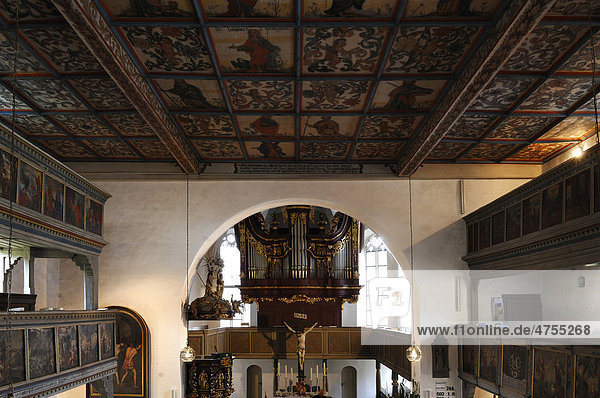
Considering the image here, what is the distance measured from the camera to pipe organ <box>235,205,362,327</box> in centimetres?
2177

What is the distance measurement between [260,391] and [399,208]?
12177 mm

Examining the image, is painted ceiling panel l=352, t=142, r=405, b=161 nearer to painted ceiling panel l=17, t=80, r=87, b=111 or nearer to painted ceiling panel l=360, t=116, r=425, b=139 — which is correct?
painted ceiling panel l=360, t=116, r=425, b=139

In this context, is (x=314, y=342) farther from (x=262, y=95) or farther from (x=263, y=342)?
(x=262, y=95)

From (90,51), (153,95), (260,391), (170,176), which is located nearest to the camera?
(90,51)

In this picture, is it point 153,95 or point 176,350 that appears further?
point 176,350

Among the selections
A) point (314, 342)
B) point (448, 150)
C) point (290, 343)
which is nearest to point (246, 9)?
point (448, 150)

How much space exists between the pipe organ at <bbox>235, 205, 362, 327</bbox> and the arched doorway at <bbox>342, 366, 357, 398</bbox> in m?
3.26

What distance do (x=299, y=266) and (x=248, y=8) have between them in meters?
15.0

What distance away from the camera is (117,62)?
28.0 feet

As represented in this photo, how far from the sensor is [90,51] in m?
8.41

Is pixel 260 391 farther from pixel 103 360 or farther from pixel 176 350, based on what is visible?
pixel 103 360

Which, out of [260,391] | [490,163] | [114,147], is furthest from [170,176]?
[260,391]

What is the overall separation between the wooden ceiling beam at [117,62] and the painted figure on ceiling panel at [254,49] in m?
1.34

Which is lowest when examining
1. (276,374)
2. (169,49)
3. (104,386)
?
(276,374)
